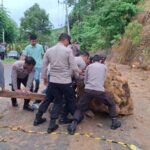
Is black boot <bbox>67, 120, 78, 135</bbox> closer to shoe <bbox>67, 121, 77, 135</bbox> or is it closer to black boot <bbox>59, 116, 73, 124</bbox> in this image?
shoe <bbox>67, 121, 77, 135</bbox>

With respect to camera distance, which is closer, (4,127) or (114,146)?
(114,146)

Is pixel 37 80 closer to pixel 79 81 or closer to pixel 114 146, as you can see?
pixel 79 81

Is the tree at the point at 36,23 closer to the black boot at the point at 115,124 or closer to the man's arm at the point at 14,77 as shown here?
the man's arm at the point at 14,77

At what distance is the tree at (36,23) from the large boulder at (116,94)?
Result: 43.7 m

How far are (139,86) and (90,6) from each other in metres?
24.4

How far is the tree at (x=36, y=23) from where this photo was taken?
52.1 meters

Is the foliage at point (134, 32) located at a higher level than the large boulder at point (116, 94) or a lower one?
higher

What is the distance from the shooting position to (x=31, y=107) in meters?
8.89

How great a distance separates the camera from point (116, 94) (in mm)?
8320

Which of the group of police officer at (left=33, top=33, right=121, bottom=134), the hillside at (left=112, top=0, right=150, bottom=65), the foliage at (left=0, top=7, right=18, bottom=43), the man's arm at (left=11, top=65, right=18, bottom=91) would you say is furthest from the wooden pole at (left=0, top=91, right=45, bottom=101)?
the foliage at (left=0, top=7, right=18, bottom=43)

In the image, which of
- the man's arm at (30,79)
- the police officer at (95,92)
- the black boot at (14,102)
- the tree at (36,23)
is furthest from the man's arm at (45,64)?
the tree at (36,23)

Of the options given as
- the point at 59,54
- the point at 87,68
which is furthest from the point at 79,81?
the point at 59,54

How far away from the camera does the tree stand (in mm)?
52125

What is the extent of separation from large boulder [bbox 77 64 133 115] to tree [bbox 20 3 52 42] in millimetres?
43666
